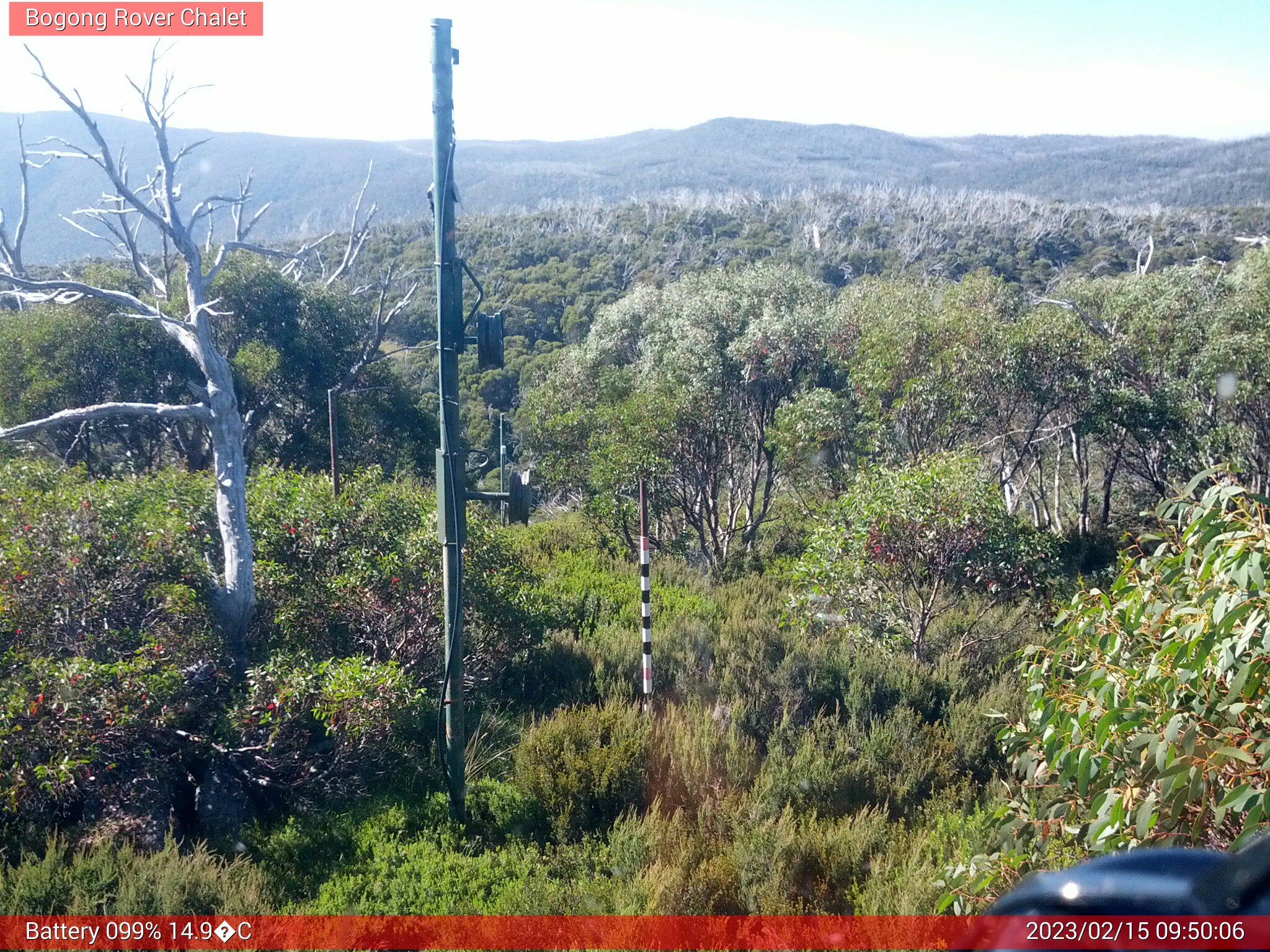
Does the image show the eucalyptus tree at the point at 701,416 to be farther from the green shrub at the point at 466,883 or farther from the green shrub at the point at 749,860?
the green shrub at the point at 466,883

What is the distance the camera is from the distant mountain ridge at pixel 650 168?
58781 mm

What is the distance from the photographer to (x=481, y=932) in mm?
4215

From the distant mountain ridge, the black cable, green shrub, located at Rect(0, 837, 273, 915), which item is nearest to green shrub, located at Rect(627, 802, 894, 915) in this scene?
the black cable

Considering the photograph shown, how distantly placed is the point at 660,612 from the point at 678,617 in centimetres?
56

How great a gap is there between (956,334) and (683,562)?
5.30m

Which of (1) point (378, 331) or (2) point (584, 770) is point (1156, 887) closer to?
(2) point (584, 770)

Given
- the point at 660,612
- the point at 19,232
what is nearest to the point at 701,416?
the point at 660,612

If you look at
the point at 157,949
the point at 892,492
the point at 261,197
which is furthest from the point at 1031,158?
the point at 157,949

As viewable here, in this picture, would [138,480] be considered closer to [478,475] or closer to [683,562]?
[478,475]

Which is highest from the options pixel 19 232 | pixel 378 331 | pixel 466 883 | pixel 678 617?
pixel 19 232

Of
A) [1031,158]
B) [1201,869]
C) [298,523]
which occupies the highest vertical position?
[1031,158]

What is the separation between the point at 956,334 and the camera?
13.0 meters

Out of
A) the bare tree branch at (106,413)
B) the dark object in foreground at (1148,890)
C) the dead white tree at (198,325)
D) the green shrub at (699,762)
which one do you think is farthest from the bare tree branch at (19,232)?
the dark object in foreground at (1148,890)

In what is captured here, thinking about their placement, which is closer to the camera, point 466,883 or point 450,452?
point 466,883
